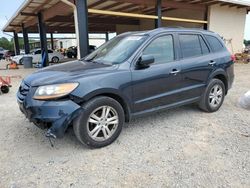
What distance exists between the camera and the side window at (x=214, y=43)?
4.96 meters

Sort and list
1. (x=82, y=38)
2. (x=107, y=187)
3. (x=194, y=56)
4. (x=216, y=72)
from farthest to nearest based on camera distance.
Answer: (x=82, y=38) < (x=216, y=72) < (x=194, y=56) < (x=107, y=187)

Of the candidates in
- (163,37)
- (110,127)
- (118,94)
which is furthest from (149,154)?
(163,37)

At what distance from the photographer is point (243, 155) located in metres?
3.24

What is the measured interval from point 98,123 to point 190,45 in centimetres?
245

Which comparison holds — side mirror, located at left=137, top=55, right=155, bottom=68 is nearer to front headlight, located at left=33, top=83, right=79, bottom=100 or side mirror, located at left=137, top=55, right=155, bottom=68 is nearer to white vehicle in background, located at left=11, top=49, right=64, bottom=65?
front headlight, located at left=33, top=83, right=79, bottom=100

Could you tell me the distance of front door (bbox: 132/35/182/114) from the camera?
3.79m

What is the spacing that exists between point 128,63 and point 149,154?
142 centimetres

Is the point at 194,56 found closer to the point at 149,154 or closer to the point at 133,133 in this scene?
the point at 133,133

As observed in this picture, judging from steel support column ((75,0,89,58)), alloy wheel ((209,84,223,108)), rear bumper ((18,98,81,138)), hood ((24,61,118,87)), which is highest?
steel support column ((75,0,89,58))

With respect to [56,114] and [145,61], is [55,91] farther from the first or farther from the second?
[145,61]

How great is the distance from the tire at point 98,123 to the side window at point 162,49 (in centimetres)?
111

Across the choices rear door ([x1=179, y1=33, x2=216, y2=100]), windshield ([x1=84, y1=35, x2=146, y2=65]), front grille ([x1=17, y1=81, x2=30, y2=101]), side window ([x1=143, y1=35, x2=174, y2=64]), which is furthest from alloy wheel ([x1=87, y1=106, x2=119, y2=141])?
rear door ([x1=179, y1=33, x2=216, y2=100])

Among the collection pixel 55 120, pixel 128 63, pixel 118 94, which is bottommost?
pixel 55 120

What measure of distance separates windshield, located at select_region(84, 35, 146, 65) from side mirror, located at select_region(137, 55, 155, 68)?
21cm
